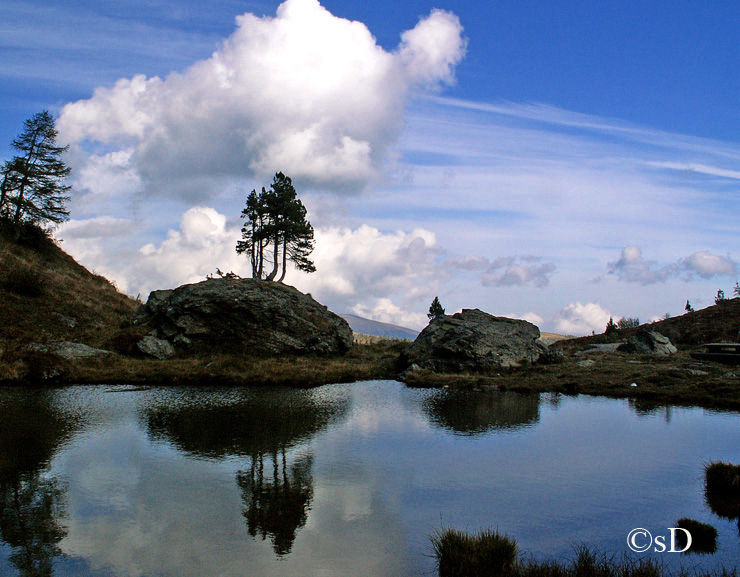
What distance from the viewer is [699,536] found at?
10.1 metres

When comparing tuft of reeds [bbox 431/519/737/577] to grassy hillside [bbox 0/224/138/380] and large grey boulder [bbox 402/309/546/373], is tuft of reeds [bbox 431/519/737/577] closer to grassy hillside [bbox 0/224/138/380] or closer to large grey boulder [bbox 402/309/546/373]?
grassy hillside [bbox 0/224/138/380]

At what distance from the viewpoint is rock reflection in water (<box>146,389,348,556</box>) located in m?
10.7

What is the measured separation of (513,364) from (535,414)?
52.5 feet

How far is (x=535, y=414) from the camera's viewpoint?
23625 millimetres

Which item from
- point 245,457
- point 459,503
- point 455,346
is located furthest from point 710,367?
point 245,457

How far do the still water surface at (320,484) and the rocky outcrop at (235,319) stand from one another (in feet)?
56.2

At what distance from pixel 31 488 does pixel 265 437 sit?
281 inches

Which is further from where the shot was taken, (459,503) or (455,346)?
(455,346)

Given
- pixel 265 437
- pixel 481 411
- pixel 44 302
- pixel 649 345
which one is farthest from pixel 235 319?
pixel 649 345

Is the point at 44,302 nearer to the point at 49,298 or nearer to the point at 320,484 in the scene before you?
the point at 49,298

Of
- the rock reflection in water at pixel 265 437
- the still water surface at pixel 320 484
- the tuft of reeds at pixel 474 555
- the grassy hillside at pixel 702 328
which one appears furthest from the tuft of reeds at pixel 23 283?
the grassy hillside at pixel 702 328

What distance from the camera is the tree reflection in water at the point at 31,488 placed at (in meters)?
8.77

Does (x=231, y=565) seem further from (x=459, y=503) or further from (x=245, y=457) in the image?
(x=245, y=457)

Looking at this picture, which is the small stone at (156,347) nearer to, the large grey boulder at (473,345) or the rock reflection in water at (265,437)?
the rock reflection in water at (265,437)
